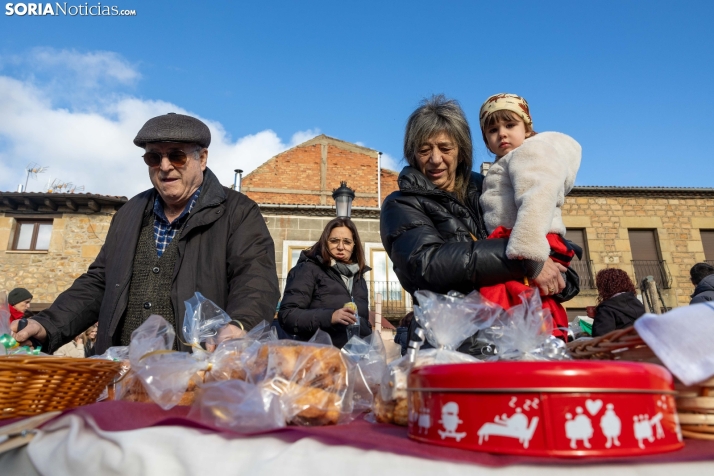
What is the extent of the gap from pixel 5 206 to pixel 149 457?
19665 mm

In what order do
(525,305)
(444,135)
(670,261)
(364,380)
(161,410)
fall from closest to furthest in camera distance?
(161,410) < (525,305) < (364,380) < (444,135) < (670,261)

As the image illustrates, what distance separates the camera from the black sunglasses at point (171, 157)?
2502 millimetres

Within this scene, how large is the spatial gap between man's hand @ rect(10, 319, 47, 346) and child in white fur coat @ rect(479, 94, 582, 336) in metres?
1.87

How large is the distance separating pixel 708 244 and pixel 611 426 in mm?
21463

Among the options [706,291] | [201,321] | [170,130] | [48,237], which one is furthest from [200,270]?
[48,237]

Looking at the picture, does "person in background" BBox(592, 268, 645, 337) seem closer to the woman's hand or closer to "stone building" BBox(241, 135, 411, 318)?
the woman's hand

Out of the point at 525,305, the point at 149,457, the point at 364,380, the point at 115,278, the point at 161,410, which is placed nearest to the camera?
the point at 149,457

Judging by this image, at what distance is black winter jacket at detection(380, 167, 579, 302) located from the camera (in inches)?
64.0

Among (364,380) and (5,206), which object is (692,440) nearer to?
(364,380)

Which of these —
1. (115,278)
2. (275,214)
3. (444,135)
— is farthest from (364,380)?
(275,214)

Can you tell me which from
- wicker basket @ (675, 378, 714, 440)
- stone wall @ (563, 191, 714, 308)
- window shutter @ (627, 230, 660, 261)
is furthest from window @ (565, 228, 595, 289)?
wicker basket @ (675, 378, 714, 440)

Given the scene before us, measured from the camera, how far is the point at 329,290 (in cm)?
395

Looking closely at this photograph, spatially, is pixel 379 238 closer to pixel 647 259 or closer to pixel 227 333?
pixel 647 259

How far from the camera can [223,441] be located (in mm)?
822
